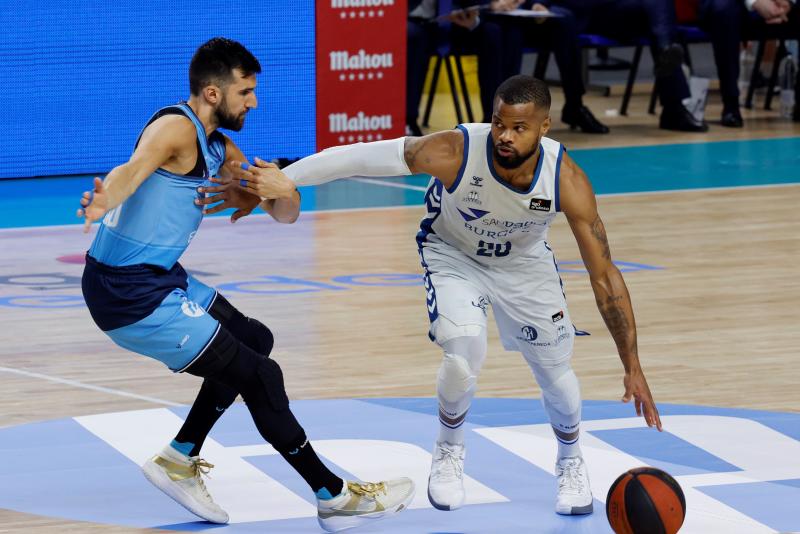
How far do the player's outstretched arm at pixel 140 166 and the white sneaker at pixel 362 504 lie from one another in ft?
3.71

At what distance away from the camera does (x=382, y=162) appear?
199 inches

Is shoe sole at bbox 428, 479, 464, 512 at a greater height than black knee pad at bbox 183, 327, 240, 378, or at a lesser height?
lesser

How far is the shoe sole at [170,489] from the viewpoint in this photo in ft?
15.9

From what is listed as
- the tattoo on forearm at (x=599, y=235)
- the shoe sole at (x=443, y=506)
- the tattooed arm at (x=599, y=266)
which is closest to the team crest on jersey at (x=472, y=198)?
the tattooed arm at (x=599, y=266)

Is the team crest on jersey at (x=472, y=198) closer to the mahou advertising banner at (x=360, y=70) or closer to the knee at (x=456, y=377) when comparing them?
the knee at (x=456, y=377)

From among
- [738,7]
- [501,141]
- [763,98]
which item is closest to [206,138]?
[501,141]

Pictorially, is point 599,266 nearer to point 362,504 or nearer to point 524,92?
point 524,92

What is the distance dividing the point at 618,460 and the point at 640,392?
33.4 inches

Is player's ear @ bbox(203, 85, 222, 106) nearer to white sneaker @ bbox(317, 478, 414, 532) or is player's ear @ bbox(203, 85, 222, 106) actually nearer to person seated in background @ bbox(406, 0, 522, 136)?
white sneaker @ bbox(317, 478, 414, 532)

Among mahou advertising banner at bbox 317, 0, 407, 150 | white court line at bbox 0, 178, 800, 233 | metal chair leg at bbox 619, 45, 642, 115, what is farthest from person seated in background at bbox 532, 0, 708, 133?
white court line at bbox 0, 178, 800, 233

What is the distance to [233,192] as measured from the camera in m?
4.96

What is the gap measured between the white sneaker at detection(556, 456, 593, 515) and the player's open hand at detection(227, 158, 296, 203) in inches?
49.4

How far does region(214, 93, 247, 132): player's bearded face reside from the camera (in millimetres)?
4793

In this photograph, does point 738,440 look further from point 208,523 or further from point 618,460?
point 208,523
